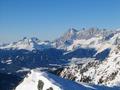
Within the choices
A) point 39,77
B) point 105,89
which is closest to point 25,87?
point 39,77

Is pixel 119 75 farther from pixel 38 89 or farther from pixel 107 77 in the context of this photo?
pixel 38 89

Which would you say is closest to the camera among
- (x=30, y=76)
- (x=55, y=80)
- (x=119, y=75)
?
(x=55, y=80)

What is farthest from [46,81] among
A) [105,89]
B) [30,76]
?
[105,89]

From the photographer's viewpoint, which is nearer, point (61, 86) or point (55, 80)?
point (61, 86)

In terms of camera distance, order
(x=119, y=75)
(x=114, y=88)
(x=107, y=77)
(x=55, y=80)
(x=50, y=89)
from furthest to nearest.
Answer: (x=107, y=77) < (x=119, y=75) < (x=114, y=88) < (x=55, y=80) < (x=50, y=89)

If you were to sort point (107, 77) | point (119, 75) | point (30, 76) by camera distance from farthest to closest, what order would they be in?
point (107, 77) → point (119, 75) → point (30, 76)

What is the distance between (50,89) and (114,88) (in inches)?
1076

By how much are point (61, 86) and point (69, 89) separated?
158cm

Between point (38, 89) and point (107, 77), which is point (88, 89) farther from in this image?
point (107, 77)

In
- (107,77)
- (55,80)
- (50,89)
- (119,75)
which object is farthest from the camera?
(107,77)

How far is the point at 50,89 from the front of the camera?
243 feet

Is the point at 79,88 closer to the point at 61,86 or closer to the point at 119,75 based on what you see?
the point at 61,86

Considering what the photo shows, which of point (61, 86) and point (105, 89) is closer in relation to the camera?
point (61, 86)

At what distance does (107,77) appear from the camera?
19962 cm
